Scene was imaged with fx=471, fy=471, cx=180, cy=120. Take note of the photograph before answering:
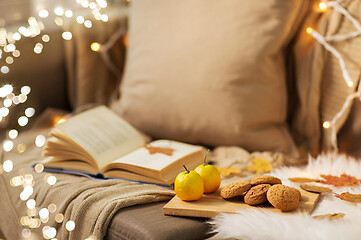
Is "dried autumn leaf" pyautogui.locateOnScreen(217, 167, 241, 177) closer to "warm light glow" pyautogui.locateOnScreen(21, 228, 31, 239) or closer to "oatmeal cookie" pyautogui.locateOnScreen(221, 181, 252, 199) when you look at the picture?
"oatmeal cookie" pyautogui.locateOnScreen(221, 181, 252, 199)

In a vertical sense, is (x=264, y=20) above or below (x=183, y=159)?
above

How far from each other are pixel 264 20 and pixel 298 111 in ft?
1.06

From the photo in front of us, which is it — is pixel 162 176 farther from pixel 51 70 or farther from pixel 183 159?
pixel 51 70

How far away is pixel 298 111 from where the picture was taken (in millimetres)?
1540

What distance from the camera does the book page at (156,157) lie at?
1237mm

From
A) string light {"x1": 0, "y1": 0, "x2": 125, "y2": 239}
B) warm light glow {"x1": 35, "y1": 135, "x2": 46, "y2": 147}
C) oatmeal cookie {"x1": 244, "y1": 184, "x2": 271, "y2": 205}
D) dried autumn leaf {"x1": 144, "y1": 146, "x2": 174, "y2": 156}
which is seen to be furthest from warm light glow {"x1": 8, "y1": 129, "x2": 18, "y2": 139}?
oatmeal cookie {"x1": 244, "y1": 184, "x2": 271, "y2": 205}

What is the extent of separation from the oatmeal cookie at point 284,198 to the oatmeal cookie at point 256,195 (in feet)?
0.07

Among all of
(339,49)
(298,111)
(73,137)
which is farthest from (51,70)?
(339,49)

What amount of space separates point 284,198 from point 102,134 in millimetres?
623

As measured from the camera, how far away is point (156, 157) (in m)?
1.29

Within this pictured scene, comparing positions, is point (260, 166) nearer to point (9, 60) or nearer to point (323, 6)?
point (323, 6)

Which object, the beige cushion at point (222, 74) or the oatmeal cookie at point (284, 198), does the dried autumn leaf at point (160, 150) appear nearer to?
the beige cushion at point (222, 74)

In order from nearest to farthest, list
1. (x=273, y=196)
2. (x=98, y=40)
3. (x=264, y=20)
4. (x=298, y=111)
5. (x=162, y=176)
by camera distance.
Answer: (x=273, y=196) < (x=162, y=176) < (x=264, y=20) < (x=298, y=111) < (x=98, y=40)

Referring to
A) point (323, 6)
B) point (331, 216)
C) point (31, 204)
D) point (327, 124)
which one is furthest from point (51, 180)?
point (323, 6)
